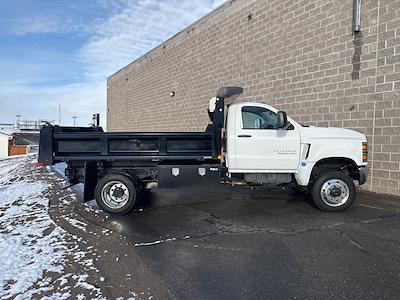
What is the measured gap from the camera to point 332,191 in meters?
7.29

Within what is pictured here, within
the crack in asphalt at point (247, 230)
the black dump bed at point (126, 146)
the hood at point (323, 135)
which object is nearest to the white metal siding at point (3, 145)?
the black dump bed at point (126, 146)

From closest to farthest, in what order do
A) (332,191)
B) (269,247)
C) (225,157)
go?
(269,247) → (332,191) → (225,157)

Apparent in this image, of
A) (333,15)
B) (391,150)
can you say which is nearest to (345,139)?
(391,150)

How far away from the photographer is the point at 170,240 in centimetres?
569

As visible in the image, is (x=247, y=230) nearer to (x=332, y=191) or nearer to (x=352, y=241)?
(x=352, y=241)

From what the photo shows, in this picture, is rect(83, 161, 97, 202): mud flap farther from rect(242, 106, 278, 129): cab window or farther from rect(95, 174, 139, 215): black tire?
rect(242, 106, 278, 129): cab window

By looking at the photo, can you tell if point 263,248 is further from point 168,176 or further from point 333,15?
point 333,15

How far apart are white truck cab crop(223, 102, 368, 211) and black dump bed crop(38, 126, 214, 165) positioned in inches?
26.6

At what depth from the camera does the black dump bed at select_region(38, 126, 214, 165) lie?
7.46m

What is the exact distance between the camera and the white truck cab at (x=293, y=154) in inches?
288

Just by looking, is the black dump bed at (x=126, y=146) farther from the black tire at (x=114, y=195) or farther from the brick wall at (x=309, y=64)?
the brick wall at (x=309, y=64)

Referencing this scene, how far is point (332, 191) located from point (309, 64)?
5.00 metres

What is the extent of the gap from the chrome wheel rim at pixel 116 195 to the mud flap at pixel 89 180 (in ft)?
1.17

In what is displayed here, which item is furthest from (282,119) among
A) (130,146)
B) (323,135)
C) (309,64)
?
(309,64)
